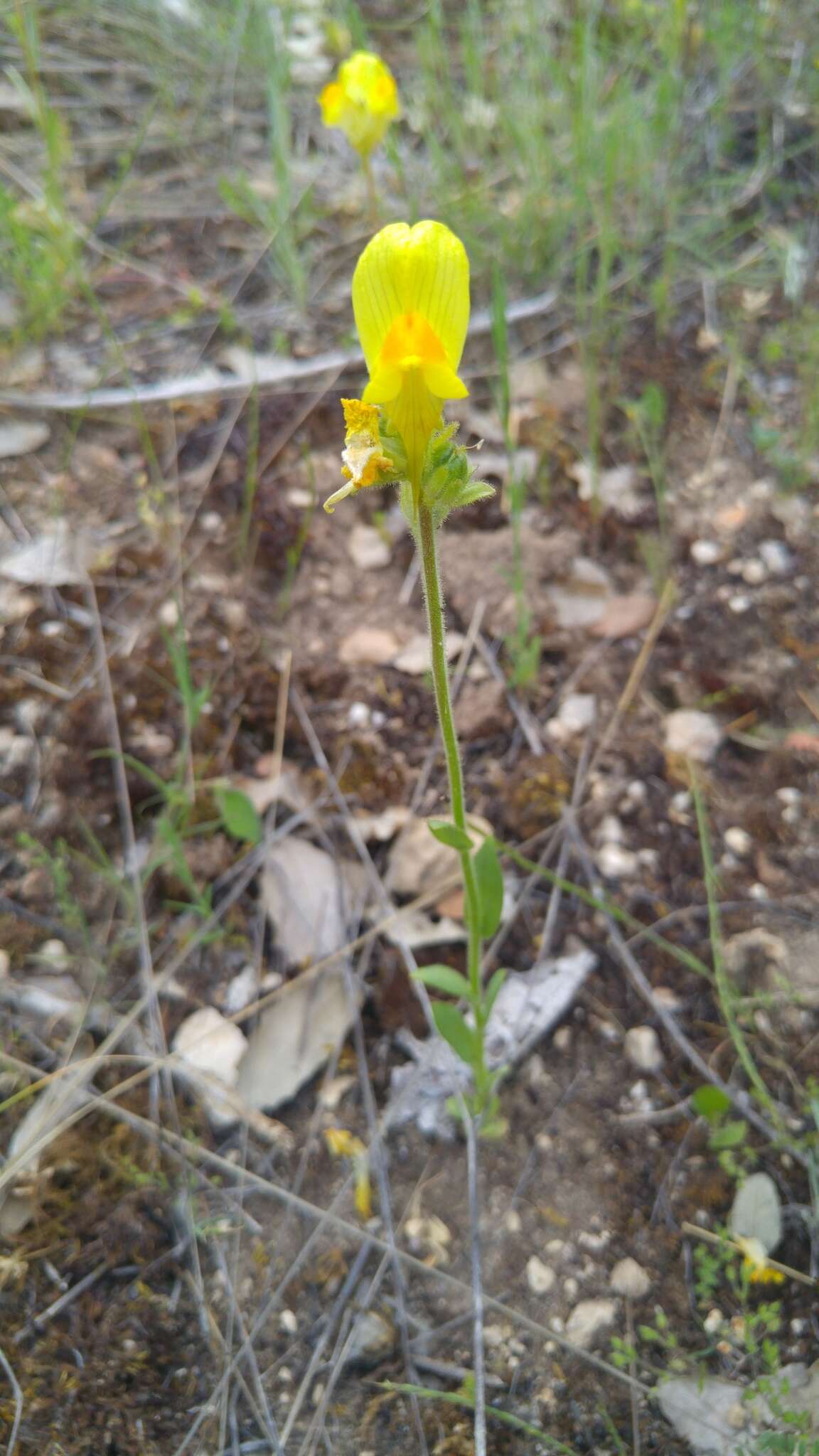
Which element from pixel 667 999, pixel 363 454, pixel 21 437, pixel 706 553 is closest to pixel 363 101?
pixel 21 437

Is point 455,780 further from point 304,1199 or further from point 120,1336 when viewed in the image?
point 120,1336

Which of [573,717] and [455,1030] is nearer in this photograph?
[455,1030]

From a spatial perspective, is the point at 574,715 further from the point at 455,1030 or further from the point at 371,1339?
the point at 371,1339

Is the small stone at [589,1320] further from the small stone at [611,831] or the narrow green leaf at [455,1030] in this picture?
the small stone at [611,831]

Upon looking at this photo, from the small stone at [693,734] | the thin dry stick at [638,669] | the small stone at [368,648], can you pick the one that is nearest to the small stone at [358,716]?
the small stone at [368,648]

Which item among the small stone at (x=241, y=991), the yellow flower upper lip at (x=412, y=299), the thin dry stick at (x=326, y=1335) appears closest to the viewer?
the yellow flower upper lip at (x=412, y=299)

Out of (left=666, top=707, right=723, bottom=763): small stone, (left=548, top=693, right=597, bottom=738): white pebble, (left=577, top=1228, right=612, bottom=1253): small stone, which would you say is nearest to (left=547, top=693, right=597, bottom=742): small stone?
(left=548, top=693, right=597, bottom=738): white pebble

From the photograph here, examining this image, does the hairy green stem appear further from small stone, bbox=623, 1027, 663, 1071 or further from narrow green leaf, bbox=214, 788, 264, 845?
narrow green leaf, bbox=214, 788, 264, 845
